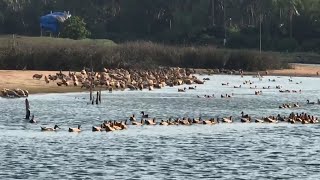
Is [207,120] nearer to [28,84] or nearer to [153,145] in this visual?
[153,145]

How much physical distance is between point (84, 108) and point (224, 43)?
82.4 meters

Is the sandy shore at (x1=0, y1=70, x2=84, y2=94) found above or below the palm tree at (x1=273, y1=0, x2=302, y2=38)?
below

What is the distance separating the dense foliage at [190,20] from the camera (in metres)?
155

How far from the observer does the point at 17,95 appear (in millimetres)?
80000

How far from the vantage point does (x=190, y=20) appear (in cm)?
17038

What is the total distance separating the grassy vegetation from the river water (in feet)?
107

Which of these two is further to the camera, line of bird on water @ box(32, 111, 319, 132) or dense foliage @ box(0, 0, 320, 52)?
dense foliage @ box(0, 0, 320, 52)

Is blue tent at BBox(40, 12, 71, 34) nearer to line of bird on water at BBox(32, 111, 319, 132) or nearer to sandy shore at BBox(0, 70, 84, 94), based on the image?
sandy shore at BBox(0, 70, 84, 94)

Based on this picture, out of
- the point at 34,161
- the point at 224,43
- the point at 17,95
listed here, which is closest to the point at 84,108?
the point at 17,95

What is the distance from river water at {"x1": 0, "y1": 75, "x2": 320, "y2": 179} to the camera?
4209 centimetres

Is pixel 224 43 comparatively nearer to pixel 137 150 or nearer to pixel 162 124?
pixel 162 124

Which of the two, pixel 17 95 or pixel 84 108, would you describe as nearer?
pixel 84 108

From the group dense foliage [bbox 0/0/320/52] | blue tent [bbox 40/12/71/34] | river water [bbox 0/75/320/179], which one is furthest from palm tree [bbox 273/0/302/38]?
river water [bbox 0/75/320/179]

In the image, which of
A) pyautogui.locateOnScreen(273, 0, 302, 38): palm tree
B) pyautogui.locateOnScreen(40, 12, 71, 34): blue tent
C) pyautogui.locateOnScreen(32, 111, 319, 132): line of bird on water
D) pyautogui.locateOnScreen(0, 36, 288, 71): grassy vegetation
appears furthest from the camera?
pyautogui.locateOnScreen(273, 0, 302, 38): palm tree
